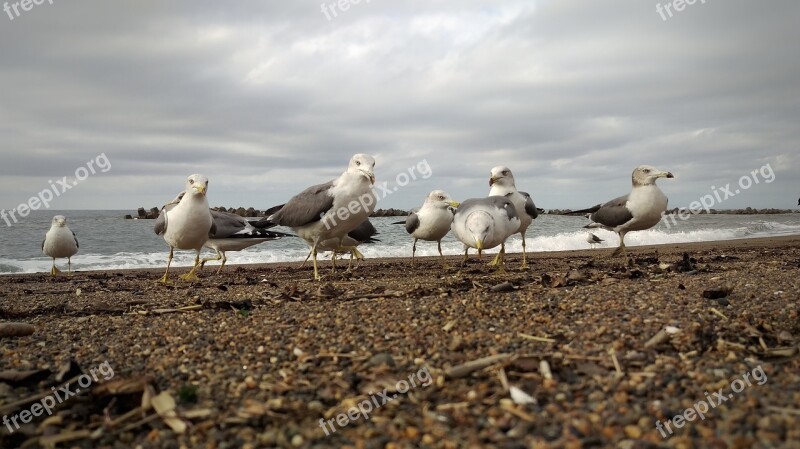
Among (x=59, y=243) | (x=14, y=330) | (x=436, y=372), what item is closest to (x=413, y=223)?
(x=14, y=330)

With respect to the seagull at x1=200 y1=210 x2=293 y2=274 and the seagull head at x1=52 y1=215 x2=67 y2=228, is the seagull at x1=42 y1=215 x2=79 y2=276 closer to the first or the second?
the seagull head at x1=52 y1=215 x2=67 y2=228

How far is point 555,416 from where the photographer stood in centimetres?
256

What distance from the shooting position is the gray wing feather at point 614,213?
1236 centimetres

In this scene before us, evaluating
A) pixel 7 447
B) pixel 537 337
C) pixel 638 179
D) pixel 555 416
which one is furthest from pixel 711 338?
pixel 638 179

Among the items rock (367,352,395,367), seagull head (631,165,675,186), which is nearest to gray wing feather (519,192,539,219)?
seagull head (631,165,675,186)

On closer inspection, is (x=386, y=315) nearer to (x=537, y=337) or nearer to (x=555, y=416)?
(x=537, y=337)

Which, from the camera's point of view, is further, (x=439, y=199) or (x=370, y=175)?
(x=439, y=199)

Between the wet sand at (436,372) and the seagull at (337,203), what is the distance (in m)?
4.23

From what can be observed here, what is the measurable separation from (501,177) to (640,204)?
2896 mm

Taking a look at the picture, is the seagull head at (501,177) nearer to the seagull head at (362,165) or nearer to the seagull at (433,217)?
the seagull at (433,217)

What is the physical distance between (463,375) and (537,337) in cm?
88

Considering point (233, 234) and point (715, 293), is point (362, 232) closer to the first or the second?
point (233, 234)

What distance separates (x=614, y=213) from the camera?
12.6 meters

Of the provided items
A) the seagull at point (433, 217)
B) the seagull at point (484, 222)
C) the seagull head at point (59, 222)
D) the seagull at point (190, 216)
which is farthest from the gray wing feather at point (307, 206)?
the seagull head at point (59, 222)
